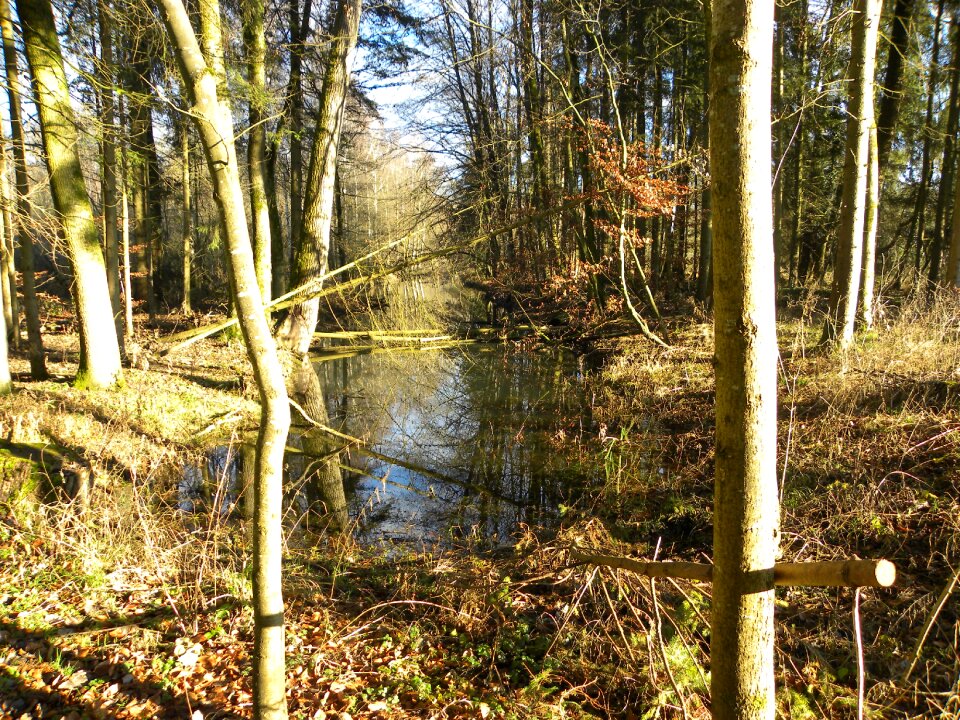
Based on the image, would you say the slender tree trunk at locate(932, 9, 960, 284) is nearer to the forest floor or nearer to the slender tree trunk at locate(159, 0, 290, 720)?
the forest floor

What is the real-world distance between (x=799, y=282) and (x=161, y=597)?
871 inches

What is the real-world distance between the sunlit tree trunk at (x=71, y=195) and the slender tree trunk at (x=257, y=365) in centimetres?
759

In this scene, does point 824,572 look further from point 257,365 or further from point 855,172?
point 855,172

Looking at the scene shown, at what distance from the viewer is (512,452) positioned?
9.17m

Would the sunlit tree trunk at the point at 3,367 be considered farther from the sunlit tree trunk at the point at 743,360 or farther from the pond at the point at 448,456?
the sunlit tree trunk at the point at 743,360

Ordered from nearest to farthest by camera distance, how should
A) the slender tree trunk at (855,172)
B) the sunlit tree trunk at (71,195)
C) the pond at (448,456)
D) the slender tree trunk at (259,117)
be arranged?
the pond at (448,456), the slender tree trunk at (855,172), the sunlit tree trunk at (71,195), the slender tree trunk at (259,117)

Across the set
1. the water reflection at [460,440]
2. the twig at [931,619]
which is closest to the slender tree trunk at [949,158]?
the water reflection at [460,440]

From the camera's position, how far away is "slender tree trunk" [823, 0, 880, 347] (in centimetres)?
826

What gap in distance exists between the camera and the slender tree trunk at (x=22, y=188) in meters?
8.15

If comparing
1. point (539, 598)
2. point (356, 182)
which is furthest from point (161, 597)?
point (356, 182)

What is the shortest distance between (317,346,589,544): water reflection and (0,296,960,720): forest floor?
81 cm

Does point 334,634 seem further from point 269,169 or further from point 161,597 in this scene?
point 269,169

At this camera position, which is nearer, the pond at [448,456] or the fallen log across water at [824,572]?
the fallen log across water at [824,572]

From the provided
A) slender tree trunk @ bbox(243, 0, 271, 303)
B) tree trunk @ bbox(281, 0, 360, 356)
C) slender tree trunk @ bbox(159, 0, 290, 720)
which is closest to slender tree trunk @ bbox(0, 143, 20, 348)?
tree trunk @ bbox(281, 0, 360, 356)
